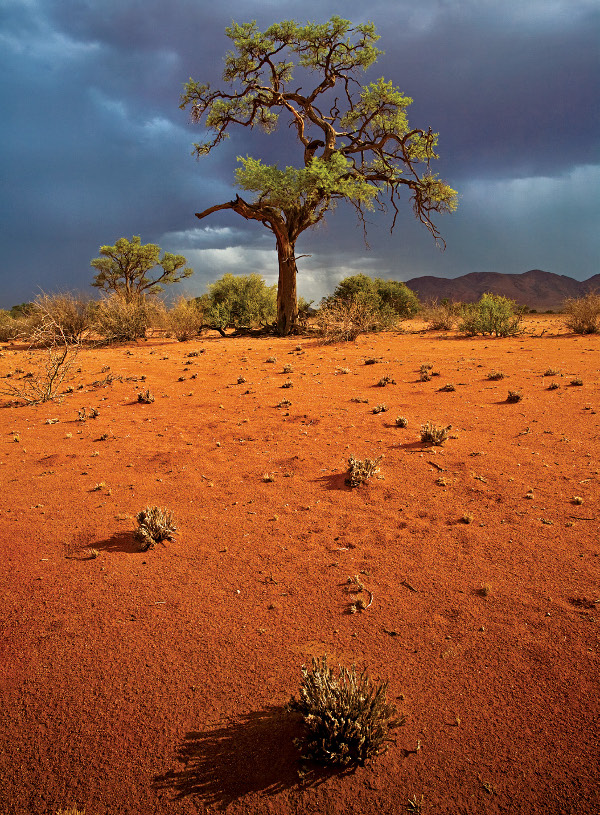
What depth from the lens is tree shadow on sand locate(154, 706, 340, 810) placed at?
2057 mm

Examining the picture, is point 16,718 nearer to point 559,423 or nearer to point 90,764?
point 90,764

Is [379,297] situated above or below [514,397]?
above

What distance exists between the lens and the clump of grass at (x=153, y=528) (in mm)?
3947

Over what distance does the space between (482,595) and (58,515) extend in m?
4.15

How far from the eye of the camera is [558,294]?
10225 cm

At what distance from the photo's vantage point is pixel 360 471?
511 centimetres

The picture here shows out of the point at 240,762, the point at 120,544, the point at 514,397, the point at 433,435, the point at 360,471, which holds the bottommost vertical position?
the point at 240,762

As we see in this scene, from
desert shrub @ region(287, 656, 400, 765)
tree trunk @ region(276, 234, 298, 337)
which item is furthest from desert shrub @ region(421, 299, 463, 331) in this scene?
desert shrub @ region(287, 656, 400, 765)

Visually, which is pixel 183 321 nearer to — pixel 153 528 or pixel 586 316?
pixel 586 316

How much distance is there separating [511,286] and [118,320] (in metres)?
109

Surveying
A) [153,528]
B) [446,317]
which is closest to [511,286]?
[446,317]

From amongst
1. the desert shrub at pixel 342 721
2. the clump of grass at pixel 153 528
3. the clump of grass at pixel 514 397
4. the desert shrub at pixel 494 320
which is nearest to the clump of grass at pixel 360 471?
the clump of grass at pixel 153 528

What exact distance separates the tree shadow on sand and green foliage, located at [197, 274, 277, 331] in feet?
72.8

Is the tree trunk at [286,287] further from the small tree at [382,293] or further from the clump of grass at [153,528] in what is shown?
the clump of grass at [153,528]
